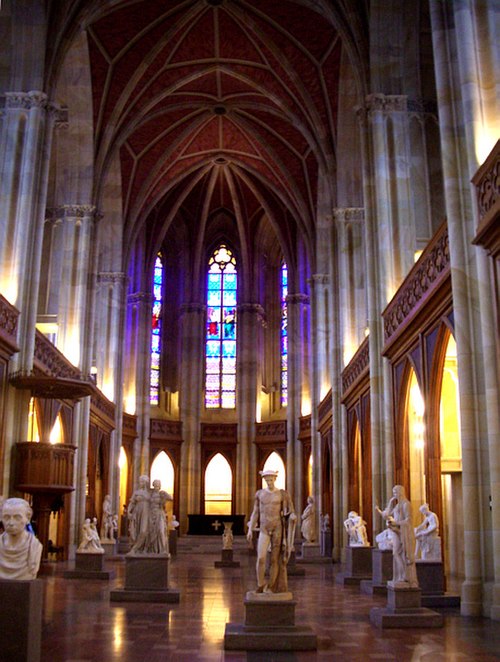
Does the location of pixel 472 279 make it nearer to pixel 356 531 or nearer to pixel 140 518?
pixel 140 518

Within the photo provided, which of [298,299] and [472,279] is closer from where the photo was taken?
[472,279]

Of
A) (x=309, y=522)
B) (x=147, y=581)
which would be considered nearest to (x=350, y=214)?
(x=309, y=522)

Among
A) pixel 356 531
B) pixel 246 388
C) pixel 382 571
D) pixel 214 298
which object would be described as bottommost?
pixel 382 571

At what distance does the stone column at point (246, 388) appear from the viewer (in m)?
37.3

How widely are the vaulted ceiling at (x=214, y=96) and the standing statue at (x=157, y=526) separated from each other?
44.5 ft

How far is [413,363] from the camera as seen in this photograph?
53.2 ft

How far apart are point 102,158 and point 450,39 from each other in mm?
Result: 16205

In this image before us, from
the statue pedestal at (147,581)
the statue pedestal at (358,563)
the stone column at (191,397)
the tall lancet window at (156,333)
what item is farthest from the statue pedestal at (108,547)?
the tall lancet window at (156,333)

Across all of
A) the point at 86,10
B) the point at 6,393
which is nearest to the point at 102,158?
the point at 86,10

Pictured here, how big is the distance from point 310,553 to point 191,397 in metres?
14.2

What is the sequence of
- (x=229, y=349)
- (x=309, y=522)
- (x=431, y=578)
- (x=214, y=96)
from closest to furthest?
(x=431, y=578) → (x=309, y=522) → (x=214, y=96) → (x=229, y=349)

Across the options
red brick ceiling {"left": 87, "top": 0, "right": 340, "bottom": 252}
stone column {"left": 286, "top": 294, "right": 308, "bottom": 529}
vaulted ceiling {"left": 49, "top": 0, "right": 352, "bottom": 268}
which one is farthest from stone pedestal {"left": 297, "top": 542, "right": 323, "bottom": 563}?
red brick ceiling {"left": 87, "top": 0, "right": 340, "bottom": 252}

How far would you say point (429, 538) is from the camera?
13.4 meters

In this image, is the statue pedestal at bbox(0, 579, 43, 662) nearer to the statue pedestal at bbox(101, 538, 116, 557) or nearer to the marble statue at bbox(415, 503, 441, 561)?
the marble statue at bbox(415, 503, 441, 561)
